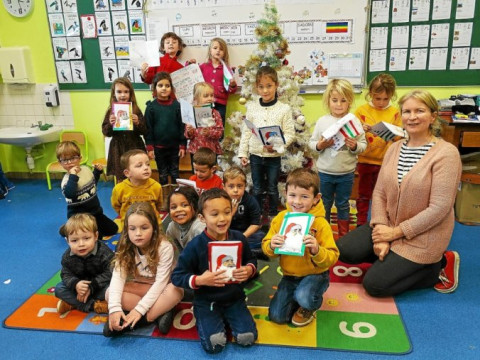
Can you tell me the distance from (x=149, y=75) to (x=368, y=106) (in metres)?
2.41

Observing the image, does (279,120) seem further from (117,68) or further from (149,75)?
(117,68)

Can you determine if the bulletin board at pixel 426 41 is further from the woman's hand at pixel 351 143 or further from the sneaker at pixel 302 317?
the sneaker at pixel 302 317

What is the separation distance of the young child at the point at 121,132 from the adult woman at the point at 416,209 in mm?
2262

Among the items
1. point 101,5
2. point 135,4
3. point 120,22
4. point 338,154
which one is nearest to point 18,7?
point 101,5

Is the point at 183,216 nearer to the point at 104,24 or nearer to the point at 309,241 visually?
the point at 309,241

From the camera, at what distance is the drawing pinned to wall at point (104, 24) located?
4918 mm

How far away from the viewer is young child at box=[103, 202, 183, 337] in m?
2.47

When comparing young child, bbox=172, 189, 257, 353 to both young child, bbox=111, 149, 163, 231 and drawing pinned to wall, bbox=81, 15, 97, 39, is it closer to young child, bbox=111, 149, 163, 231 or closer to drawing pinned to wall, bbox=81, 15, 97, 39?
young child, bbox=111, 149, 163, 231

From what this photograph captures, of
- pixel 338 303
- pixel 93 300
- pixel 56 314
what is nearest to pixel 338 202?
pixel 338 303

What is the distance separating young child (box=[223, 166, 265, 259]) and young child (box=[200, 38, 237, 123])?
164cm

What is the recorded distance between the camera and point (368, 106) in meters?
3.50

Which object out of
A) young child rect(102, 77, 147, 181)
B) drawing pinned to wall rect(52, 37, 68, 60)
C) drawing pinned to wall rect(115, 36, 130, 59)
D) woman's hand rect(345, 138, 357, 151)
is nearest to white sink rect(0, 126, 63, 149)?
drawing pinned to wall rect(52, 37, 68, 60)

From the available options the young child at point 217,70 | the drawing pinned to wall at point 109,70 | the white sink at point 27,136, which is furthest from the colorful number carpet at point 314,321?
the drawing pinned to wall at point 109,70

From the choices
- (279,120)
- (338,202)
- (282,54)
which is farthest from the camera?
(282,54)
